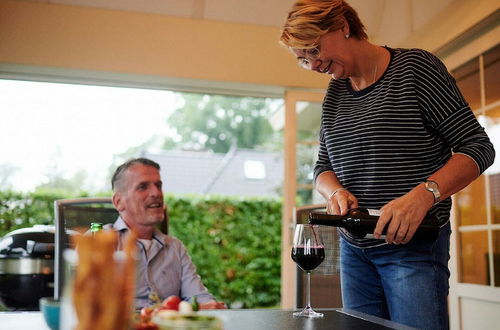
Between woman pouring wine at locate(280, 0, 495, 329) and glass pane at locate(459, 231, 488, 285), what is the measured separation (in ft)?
6.07

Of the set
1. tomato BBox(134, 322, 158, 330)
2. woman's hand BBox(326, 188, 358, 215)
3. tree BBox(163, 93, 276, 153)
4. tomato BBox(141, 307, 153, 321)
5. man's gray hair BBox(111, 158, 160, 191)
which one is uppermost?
tree BBox(163, 93, 276, 153)

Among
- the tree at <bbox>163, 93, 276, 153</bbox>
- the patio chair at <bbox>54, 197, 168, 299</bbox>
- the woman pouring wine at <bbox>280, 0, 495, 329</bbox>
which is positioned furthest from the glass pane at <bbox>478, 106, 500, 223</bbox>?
the tree at <bbox>163, 93, 276, 153</bbox>

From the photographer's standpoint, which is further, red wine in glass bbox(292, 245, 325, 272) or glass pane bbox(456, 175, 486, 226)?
glass pane bbox(456, 175, 486, 226)

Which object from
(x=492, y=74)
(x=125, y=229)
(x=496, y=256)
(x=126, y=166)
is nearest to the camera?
(x=125, y=229)

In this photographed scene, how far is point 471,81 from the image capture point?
315cm

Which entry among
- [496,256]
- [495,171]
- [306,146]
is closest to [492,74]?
[495,171]

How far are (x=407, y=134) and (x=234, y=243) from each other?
6.22m

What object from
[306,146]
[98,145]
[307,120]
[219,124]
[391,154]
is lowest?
[391,154]

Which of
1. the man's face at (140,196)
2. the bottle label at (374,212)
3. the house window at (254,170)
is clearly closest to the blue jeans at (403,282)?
the bottle label at (374,212)

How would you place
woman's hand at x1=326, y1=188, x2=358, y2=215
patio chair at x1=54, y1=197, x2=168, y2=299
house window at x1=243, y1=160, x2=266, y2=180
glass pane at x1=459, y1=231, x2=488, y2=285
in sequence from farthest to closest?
house window at x1=243, y1=160, x2=266, y2=180 < glass pane at x1=459, y1=231, x2=488, y2=285 < patio chair at x1=54, y1=197, x2=168, y2=299 < woman's hand at x1=326, y1=188, x2=358, y2=215

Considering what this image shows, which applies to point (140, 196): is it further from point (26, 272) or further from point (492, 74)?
point (492, 74)

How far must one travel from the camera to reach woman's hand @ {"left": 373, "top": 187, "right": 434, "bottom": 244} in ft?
3.88

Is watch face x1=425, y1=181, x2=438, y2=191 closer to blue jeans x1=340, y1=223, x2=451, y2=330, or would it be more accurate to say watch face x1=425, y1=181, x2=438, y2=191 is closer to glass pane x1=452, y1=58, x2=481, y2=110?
blue jeans x1=340, y1=223, x2=451, y2=330

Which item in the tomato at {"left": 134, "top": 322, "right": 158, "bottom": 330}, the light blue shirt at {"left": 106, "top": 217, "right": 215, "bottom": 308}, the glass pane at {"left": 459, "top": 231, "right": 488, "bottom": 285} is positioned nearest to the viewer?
the tomato at {"left": 134, "top": 322, "right": 158, "bottom": 330}
